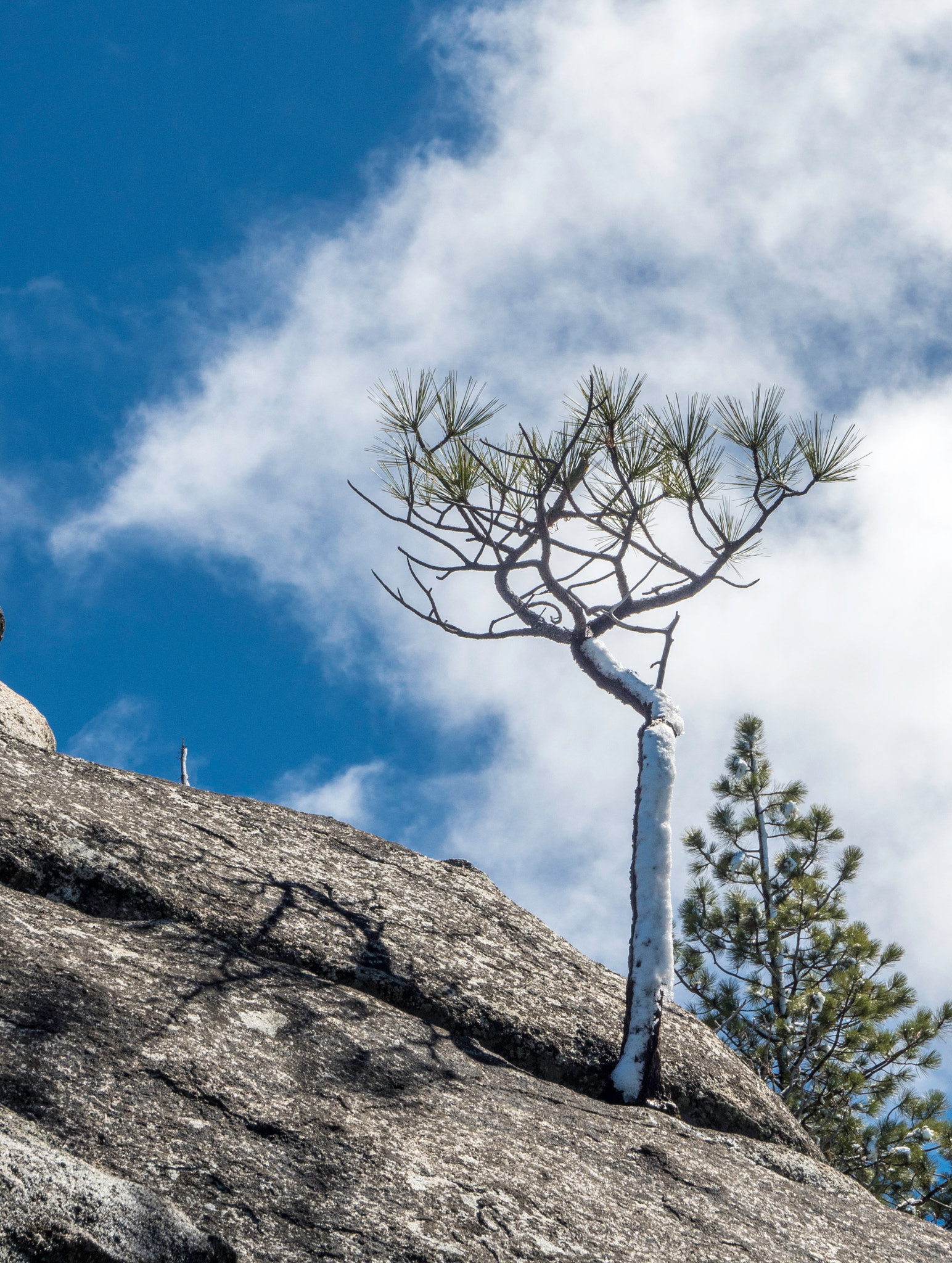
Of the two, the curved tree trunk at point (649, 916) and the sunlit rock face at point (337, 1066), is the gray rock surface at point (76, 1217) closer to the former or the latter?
the sunlit rock face at point (337, 1066)

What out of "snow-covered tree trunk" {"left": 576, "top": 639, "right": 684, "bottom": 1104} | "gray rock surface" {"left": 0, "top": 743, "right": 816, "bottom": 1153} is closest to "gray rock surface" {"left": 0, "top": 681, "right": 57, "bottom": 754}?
"gray rock surface" {"left": 0, "top": 743, "right": 816, "bottom": 1153}

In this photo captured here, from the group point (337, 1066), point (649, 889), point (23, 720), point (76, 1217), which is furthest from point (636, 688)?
point (23, 720)

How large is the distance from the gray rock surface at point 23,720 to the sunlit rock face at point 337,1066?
3640 millimetres

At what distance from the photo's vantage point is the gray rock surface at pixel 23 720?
9.77 meters

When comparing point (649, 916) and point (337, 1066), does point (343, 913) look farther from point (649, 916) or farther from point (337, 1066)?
point (649, 916)

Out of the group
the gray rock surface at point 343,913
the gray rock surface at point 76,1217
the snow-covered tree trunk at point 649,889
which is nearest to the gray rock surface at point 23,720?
the gray rock surface at point 343,913

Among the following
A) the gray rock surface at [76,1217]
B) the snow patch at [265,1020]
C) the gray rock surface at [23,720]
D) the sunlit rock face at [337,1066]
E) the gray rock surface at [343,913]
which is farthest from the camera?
the gray rock surface at [23,720]

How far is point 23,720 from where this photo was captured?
10.1 m

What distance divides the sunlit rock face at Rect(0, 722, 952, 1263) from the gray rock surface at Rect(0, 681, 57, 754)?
3.64 meters

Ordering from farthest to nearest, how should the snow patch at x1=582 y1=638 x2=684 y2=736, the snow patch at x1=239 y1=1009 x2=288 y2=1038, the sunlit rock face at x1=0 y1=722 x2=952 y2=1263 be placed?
the snow patch at x1=582 y1=638 x2=684 y2=736, the snow patch at x1=239 y1=1009 x2=288 y2=1038, the sunlit rock face at x1=0 y1=722 x2=952 y2=1263

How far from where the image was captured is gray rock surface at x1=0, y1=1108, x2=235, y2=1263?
292cm

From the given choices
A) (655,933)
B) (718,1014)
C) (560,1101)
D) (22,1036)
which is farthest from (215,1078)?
(718,1014)

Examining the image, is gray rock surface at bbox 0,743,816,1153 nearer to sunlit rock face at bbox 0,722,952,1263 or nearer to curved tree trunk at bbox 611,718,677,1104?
sunlit rock face at bbox 0,722,952,1263

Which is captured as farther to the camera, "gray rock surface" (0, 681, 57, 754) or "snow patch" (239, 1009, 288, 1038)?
"gray rock surface" (0, 681, 57, 754)
